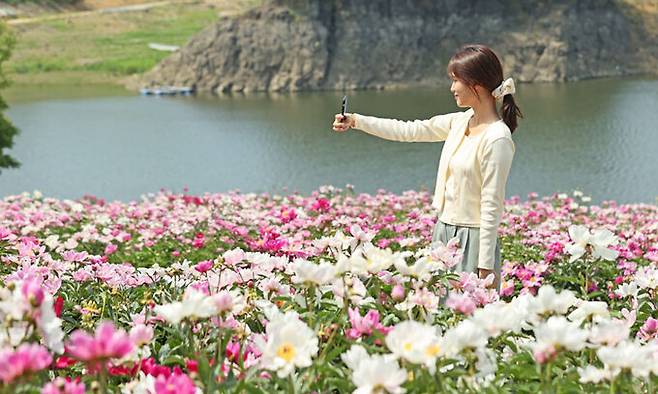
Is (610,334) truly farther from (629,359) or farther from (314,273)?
(314,273)

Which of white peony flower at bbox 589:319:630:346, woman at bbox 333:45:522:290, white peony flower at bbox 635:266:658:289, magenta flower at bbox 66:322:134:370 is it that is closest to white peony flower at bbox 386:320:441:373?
white peony flower at bbox 589:319:630:346

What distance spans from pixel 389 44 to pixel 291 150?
2663 centimetres

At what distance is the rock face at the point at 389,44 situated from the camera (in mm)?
42781

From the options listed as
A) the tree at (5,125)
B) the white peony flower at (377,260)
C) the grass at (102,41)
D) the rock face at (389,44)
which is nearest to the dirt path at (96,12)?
the grass at (102,41)

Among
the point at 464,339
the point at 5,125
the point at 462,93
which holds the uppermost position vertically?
the point at 462,93

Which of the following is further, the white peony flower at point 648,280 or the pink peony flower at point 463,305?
the white peony flower at point 648,280

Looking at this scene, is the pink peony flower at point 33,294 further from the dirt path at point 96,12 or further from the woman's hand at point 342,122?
the dirt path at point 96,12

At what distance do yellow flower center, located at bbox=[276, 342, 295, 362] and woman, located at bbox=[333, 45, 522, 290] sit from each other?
183 centimetres

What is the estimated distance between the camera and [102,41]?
62250mm

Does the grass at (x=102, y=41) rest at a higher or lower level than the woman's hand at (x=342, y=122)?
lower

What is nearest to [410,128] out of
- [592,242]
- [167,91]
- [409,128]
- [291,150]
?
[409,128]

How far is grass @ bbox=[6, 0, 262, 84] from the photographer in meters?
52.1

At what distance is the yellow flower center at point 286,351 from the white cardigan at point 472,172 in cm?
184

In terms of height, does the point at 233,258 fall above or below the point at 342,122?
below
